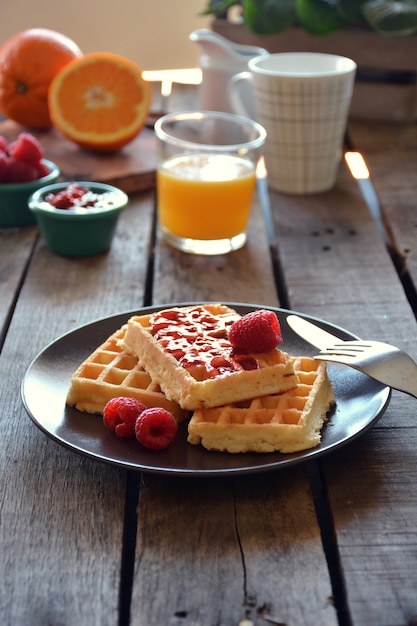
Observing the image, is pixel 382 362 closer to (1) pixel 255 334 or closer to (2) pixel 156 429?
(1) pixel 255 334

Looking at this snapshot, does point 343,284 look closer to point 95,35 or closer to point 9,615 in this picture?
point 9,615

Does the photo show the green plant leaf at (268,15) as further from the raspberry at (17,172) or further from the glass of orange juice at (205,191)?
the raspberry at (17,172)

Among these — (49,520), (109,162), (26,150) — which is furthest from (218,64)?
(49,520)

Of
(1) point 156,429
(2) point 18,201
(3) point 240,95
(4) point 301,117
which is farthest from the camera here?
(3) point 240,95

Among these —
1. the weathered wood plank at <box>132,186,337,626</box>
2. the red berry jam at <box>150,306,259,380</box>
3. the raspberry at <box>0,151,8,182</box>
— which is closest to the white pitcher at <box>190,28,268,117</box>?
the raspberry at <box>0,151,8,182</box>

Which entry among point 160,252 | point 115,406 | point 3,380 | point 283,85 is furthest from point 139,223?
point 115,406

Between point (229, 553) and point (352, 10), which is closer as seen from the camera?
point (229, 553)

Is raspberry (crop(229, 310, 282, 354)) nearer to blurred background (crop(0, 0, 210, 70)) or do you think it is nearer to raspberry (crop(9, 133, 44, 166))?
raspberry (crop(9, 133, 44, 166))
